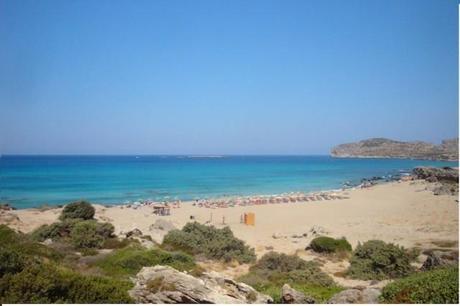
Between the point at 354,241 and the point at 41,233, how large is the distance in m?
12.1

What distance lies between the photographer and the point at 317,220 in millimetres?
22875

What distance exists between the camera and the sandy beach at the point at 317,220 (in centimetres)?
1658

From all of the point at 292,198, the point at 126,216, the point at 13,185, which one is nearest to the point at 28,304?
the point at 126,216

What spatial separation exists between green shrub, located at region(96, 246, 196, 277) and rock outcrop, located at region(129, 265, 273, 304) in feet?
10.8

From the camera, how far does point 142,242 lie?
13.4 metres

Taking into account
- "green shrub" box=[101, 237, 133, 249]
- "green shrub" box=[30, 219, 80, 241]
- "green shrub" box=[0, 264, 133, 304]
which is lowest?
"green shrub" box=[101, 237, 133, 249]

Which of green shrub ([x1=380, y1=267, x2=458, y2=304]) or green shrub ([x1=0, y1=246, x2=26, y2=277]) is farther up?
green shrub ([x1=0, y1=246, x2=26, y2=277])

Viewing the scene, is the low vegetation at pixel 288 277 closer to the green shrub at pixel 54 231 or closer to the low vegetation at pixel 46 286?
the low vegetation at pixel 46 286

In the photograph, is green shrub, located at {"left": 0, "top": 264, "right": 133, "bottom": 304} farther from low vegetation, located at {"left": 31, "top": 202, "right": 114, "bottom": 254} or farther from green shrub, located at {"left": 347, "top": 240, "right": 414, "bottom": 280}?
green shrub, located at {"left": 347, "top": 240, "right": 414, "bottom": 280}

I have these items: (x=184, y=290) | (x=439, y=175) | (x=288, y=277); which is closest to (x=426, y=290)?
(x=184, y=290)

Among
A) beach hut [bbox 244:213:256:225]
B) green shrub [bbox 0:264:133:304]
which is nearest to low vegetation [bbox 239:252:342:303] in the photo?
green shrub [bbox 0:264:133:304]

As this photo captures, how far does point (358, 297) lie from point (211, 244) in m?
7.85

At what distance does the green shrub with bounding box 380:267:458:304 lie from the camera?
537cm

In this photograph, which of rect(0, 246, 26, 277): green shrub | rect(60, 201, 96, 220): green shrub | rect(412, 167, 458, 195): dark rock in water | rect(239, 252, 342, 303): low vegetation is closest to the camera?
rect(0, 246, 26, 277): green shrub
